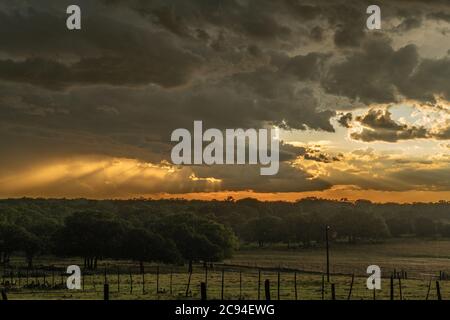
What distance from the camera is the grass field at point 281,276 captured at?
54.3 metres

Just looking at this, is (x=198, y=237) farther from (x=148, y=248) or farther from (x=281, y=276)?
(x=281, y=276)

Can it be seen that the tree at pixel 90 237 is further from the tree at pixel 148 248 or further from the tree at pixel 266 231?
the tree at pixel 266 231

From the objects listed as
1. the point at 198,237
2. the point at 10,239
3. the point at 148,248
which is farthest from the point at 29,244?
the point at 198,237

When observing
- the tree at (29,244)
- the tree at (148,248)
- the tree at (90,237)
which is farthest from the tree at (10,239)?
the tree at (148,248)

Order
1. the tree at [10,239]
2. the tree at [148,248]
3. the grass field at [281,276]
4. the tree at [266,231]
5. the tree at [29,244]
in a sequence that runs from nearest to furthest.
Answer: the grass field at [281,276] < the tree at [148,248] < the tree at [29,244] < the tree at [10,239] < the tree at [266,231]

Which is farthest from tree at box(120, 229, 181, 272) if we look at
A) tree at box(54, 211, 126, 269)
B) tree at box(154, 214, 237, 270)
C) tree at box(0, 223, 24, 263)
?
tree at box(0, 223, 24, 263)

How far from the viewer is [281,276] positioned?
8700 centimetres

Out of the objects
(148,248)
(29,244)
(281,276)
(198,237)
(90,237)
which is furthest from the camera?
(29,244)
